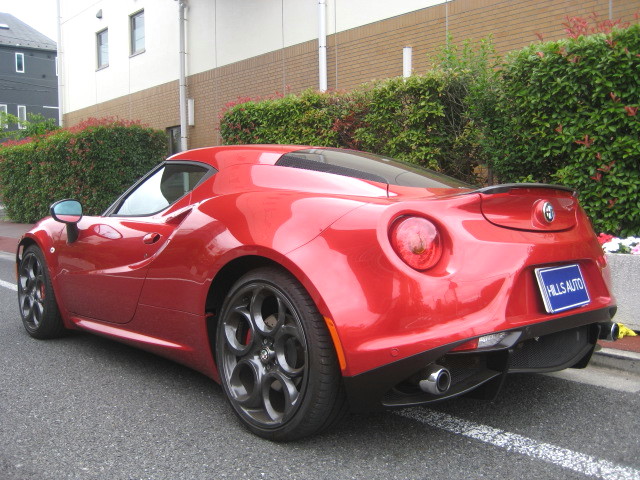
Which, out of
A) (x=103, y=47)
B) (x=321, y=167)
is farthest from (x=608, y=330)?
(x=103, y=47)

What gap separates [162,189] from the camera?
3.60 meters

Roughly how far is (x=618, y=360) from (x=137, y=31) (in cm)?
1650

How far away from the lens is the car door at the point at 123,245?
3.30m

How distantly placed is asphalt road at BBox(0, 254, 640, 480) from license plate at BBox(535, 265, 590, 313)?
1.90ft

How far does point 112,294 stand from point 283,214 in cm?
146

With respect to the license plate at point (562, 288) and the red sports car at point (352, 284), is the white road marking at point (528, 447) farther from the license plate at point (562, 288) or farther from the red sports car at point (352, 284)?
the license plate at point (562, 288)

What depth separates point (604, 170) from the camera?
190 inches

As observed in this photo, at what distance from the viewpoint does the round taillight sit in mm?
2295

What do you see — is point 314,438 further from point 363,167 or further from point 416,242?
point 363,167

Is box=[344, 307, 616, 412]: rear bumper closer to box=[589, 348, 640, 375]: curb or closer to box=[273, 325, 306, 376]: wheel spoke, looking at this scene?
box=[273, 325, 306, 376]: wheel spoke

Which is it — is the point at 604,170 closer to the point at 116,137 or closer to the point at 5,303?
the point at 5,303

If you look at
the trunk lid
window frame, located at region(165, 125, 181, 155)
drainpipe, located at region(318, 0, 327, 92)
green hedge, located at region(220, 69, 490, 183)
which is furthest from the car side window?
window frame, located at region(165, 125, 181, 155)

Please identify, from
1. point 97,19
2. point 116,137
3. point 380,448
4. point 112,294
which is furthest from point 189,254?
point 97,19

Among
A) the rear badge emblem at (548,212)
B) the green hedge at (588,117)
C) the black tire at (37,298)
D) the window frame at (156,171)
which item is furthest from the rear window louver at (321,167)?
the green hedge at (588,117)
